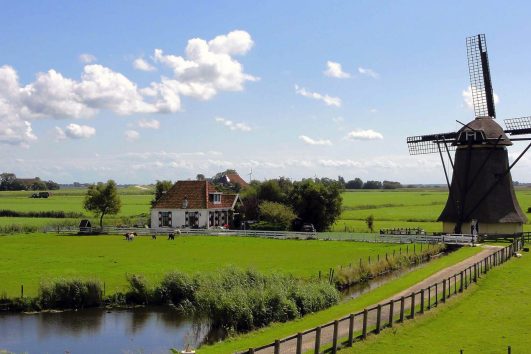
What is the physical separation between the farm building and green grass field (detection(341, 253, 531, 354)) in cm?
4454

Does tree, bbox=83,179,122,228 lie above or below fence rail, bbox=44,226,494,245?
above

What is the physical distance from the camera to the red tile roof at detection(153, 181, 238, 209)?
70.1 m

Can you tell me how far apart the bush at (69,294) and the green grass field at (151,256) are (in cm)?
126

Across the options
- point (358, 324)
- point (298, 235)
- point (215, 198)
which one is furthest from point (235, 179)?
point (358, 324)

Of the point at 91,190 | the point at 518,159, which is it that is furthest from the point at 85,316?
the point at 91,190

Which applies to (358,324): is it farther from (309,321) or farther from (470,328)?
(470,328)

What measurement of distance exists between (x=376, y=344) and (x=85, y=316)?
45.6 feet

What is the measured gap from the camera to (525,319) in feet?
73.8

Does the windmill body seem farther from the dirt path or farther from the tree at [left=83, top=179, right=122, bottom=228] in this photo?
the tree at [left=83, top=179, right=122, bottom=228]

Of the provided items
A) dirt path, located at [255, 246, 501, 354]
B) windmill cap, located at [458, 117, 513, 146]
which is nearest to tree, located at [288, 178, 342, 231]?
windmill cap, located at [458, 117, 513, 146]

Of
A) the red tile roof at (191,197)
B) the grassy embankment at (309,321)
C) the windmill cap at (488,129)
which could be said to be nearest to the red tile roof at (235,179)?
the red tile roof at (191,197)

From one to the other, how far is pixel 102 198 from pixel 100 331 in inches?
1908

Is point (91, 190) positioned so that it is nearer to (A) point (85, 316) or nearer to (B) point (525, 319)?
(A) point (85, 316)

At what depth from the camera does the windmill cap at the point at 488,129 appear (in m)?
51.9
